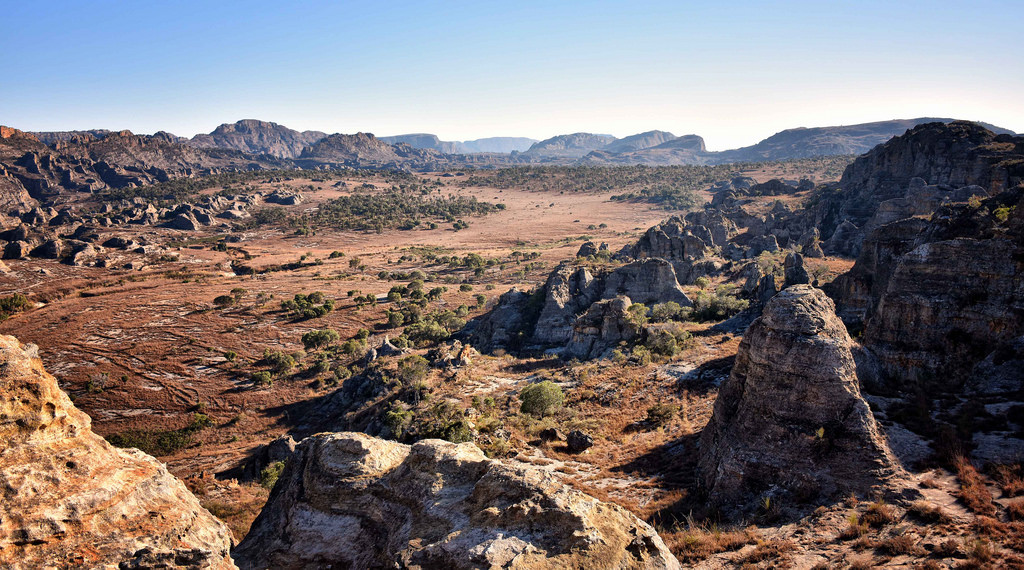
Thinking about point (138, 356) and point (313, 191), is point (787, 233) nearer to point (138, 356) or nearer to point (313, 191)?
point (138, 356)

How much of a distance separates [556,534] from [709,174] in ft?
653

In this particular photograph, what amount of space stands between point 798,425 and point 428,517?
10.5m

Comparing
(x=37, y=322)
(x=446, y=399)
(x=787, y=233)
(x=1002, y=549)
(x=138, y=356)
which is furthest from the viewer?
(x=787, y=233)

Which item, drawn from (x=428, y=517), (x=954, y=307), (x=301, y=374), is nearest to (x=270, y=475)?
(x=428, y=517)

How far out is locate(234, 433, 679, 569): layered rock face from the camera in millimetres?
7316

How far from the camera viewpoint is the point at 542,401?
76.1ft

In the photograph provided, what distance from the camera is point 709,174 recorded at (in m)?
184

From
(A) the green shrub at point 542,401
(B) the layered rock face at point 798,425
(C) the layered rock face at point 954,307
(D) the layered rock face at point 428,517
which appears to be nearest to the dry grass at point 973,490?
(B) the layered rock face at point 798,425

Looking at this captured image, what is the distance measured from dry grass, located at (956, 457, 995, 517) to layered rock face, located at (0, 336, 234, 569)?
1531cm

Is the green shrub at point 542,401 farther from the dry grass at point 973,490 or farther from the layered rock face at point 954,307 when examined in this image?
the dry grass at point 973,490

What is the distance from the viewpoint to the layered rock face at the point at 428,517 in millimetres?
7316

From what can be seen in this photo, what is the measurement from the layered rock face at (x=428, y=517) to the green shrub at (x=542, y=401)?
511 inches

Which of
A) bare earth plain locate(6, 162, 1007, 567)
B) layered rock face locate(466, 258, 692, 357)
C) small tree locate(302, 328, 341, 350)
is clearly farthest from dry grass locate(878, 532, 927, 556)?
small tree locate(302, 328, 341, 350)

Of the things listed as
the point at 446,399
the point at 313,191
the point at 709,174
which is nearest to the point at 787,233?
the point at 446,399
